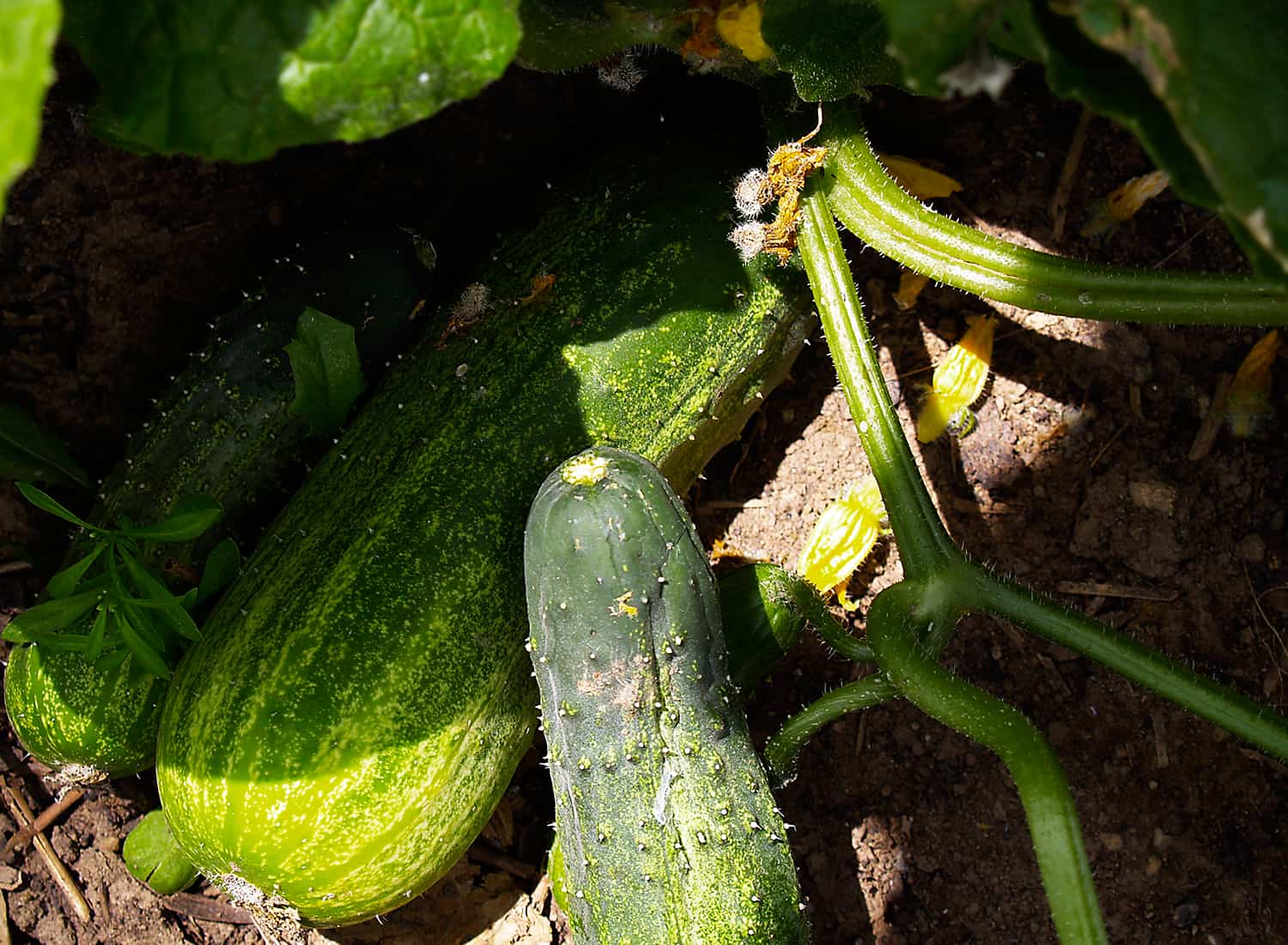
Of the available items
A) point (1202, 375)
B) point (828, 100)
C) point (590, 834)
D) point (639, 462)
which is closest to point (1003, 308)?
point (1202, 375)

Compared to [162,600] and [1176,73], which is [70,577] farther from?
[1176,73]

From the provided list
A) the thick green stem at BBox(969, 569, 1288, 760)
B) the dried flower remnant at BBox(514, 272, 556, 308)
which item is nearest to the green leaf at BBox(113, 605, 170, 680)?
the dried flower remnant at BBox(514, 272, 556, 308)

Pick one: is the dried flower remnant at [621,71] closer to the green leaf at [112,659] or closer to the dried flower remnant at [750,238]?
the dried flower remnant at [750,238]

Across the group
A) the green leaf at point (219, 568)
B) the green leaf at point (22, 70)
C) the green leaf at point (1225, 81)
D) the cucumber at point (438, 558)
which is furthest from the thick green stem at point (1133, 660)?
the green leaf at point (22, 70)

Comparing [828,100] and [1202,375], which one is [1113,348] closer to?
[1202,375]

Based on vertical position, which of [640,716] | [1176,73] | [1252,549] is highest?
[1176,73]

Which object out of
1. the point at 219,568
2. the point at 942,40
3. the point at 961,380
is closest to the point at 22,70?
the point at 942,40
